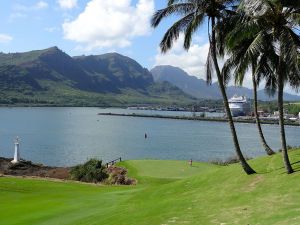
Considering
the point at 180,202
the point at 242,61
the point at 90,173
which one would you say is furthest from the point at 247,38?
the point at 90,173

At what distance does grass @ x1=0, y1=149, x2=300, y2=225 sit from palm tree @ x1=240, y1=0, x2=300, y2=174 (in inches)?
121

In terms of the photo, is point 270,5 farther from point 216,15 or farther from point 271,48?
point 216,15

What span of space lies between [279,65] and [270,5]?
316 cm

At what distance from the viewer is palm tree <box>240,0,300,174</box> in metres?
21.5

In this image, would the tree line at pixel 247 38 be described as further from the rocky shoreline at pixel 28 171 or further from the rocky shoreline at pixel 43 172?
the rocky shoreline at pixel 28 171

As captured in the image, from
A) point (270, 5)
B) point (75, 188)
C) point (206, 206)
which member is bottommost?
point (75, 188)

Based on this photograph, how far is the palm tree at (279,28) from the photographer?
21453 mm

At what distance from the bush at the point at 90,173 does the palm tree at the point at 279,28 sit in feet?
104

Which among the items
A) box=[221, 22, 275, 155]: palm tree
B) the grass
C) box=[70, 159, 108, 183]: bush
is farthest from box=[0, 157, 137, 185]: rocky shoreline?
box=[221, 22, 275, 155]: palm tree

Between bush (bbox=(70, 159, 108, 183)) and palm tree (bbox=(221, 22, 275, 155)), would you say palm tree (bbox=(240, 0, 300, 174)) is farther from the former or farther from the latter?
bush (bbox=(70, 159, 108, 183))

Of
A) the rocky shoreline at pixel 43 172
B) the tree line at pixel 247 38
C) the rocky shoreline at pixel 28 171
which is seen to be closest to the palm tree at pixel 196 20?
the tree line at pixel 247 38

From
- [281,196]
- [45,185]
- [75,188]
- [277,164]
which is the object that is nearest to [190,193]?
[277,164]

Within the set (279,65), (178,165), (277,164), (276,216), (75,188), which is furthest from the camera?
(178,165)

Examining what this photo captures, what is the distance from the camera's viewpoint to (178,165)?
52031 mm
